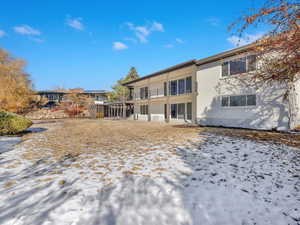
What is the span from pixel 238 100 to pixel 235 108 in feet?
2.09

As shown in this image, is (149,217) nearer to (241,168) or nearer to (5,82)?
(241,168)

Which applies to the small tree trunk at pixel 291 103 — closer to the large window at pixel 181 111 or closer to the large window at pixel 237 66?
the large window at pixel 237 66

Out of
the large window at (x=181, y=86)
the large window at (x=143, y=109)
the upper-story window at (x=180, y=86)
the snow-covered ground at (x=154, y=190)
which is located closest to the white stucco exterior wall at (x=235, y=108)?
A: the upper-story window at (x=180, y=86)

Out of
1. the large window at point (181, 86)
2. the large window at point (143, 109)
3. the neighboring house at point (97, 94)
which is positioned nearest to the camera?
the large window at point (181, 86)

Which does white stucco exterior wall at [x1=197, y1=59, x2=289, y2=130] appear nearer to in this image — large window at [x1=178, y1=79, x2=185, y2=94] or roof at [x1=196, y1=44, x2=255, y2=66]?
roof at [x1=196, y1=44, x2=255, y2=66]

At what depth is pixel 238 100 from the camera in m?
11.6

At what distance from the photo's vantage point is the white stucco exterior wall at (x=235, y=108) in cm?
971

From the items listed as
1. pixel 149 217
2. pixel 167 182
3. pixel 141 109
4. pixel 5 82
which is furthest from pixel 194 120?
pixel 5 82

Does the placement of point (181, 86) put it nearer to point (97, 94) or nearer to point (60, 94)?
point (97, 94)

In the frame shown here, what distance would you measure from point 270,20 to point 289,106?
7.82 meters

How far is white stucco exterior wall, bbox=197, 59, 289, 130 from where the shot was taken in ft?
31.9

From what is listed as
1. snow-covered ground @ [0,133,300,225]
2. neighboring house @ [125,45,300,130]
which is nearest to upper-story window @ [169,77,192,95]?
neighboring house @ [125,45,300,130]

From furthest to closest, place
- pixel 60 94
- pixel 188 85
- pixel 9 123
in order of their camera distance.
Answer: pixel 60 94 → pixel 188 85 → pixel 9 123

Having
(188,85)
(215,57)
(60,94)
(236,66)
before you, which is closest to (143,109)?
(188,85)
